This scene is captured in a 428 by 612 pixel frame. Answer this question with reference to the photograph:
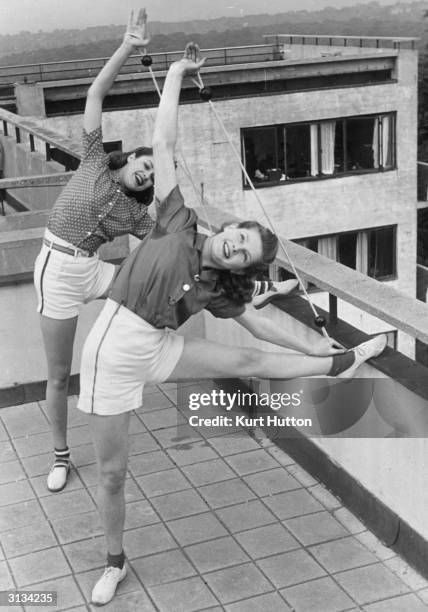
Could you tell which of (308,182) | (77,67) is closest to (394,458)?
(308,182)

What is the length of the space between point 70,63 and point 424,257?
24.3m

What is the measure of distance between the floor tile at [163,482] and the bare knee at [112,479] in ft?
2.94

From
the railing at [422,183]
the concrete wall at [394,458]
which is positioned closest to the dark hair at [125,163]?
the concrete wall at [394,458]

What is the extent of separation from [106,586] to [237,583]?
533mm

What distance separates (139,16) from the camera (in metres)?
4.17

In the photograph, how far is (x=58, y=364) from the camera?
4805 mm

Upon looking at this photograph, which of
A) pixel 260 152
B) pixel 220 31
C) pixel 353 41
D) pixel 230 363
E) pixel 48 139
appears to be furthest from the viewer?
pixel 220 31

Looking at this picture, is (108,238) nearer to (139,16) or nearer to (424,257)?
(139,16)

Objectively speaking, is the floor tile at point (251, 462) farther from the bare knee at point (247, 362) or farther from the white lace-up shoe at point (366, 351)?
the bare knee at point (247, 362)

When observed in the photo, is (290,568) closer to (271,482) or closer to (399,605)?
(399,605)

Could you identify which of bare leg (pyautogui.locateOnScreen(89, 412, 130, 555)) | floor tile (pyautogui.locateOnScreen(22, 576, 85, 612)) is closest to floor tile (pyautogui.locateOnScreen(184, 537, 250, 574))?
bare leg (pyautogui.locateOnScreen(89, 412, 130, 555))

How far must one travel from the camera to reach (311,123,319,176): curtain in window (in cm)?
2752

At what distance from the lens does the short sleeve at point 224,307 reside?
3773mm

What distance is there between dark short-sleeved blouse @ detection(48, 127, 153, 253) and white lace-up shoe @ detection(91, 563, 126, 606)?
4.75 feet
